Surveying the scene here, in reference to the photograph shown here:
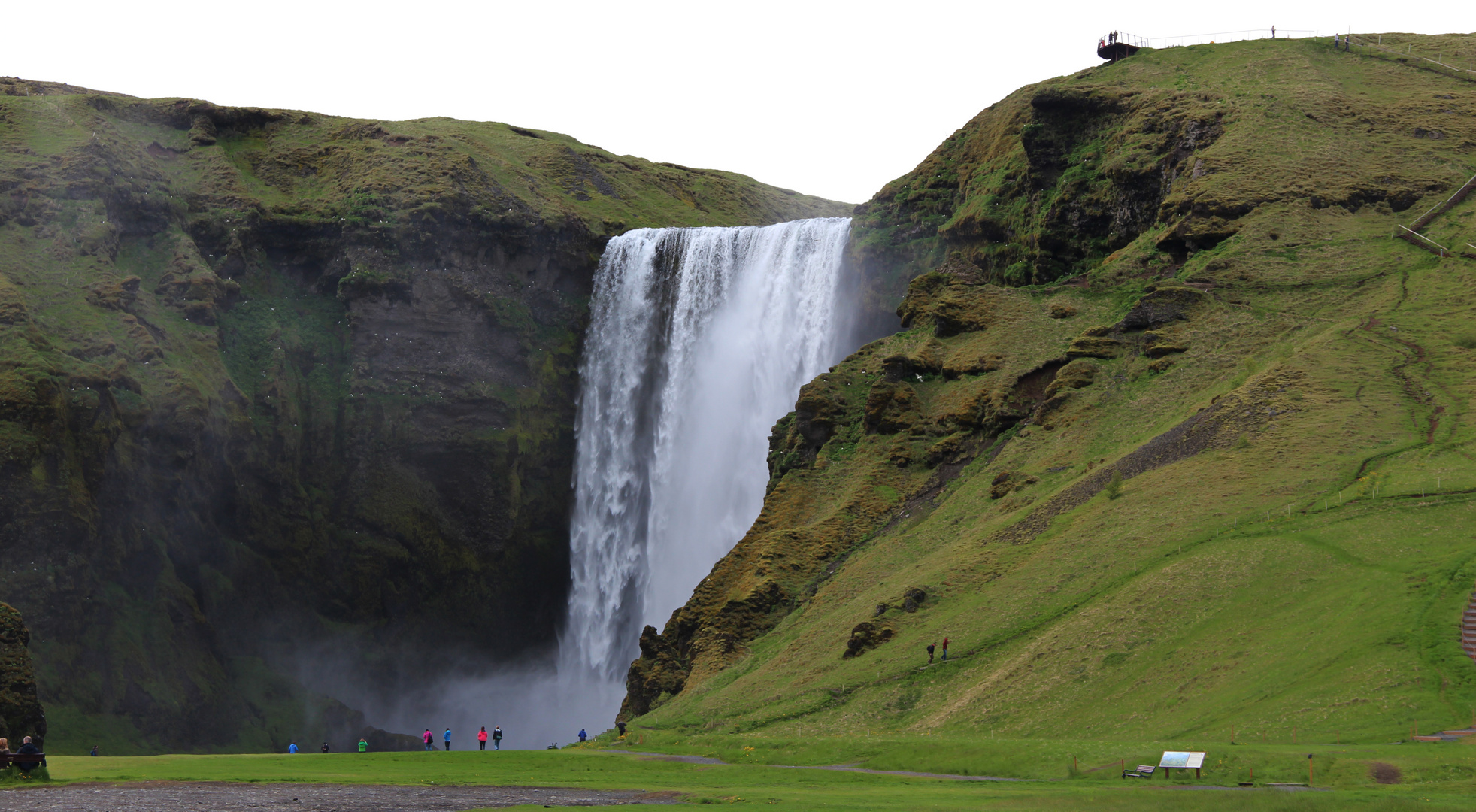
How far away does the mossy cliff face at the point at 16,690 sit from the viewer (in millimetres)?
42406

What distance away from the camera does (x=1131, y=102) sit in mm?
66312

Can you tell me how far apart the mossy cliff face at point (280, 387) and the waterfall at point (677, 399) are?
11.1 feet

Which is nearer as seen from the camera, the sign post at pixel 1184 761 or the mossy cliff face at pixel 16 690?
the sign post at pixel 1184 761

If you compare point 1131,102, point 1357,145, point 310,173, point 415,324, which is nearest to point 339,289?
point 415,324

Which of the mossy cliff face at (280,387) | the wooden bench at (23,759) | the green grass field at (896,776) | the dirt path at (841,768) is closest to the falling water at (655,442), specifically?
the mossy cliff face at (280,387)

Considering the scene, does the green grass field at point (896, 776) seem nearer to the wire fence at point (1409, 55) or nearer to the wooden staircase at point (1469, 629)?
the wooden staircase at point (1469, 629)

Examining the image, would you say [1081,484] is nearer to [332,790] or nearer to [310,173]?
[332,790]

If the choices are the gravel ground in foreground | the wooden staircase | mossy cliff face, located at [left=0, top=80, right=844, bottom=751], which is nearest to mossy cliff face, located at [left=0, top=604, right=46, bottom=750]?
the gravel ground in foreground

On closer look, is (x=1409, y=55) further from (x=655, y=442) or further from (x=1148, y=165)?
(x=655, y=442)

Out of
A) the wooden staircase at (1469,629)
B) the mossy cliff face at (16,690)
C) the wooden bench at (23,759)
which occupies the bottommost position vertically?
the mossy cliff face at (16,690)

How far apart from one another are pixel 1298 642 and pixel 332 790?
23.2 meters

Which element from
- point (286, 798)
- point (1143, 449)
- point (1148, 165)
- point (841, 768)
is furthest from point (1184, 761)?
point (1148, 165)

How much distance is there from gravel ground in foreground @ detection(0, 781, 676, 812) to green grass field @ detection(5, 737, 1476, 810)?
1061 mm

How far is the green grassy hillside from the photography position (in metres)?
32.8
